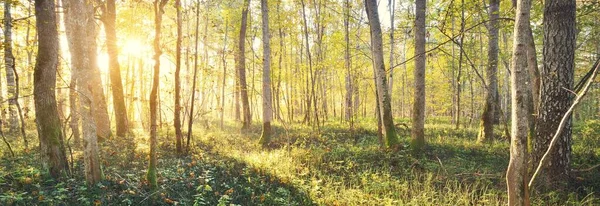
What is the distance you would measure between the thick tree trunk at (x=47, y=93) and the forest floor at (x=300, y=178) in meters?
0.32

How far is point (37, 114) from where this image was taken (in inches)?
228

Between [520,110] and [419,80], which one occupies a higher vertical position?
[419,80]

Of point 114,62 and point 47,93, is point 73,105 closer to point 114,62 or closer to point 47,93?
A: point 47,93

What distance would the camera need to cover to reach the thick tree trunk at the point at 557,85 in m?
5.43

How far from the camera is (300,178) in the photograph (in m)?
6.89

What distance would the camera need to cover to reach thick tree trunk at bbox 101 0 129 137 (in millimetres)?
11961

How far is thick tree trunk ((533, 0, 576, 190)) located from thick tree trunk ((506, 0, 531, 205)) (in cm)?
326

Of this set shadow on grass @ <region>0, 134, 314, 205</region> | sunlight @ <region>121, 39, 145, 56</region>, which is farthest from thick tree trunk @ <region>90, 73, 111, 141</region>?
sunlight @ <region>121, 39, 145, 56</region>

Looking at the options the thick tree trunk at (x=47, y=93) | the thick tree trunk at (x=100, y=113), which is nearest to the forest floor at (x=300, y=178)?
the thick tree trunk at (x=47, y=93)

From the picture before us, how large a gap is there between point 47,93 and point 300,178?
5243 mm

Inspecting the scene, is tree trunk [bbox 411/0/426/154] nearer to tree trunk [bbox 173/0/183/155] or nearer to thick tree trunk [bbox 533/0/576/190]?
thick tree trunk [bbox 533/0/576/190]

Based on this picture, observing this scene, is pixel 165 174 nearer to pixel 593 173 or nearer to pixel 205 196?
pixel 205 196

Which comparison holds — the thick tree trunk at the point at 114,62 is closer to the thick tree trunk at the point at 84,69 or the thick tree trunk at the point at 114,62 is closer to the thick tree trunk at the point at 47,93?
the thick tree trunk at the point at 47,93

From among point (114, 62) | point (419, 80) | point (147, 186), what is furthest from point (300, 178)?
point (114, 62)
